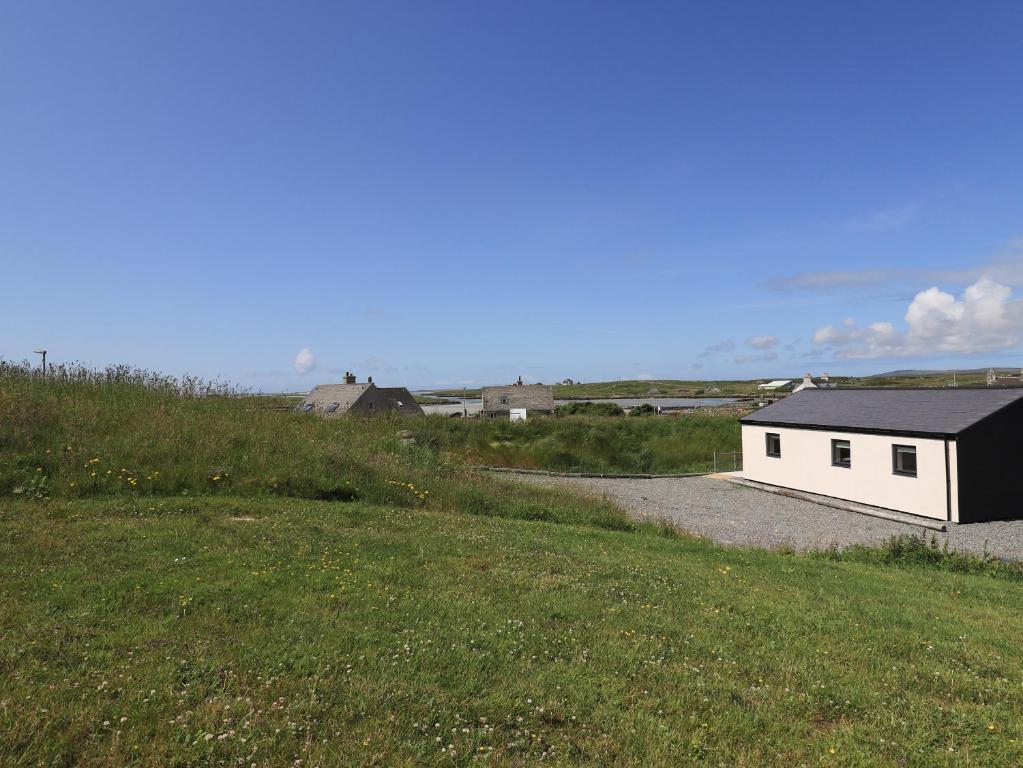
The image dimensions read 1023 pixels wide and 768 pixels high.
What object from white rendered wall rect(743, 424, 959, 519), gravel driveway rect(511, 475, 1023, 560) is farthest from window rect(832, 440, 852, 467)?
gravel driveway rect(511, 475, 1023, 560)

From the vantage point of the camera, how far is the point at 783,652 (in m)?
6.14

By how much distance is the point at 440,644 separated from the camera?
18.3 ft

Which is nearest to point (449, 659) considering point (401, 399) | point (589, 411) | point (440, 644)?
point (440, 644)

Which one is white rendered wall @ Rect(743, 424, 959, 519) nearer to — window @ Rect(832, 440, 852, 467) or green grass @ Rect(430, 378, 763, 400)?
window @ Rect(832, 440, 852, 467)

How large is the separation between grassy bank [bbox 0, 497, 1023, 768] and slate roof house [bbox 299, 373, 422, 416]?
39668mm

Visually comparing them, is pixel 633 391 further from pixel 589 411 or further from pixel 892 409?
pixel 892 409

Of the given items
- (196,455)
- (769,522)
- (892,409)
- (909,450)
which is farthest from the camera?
(892,409)

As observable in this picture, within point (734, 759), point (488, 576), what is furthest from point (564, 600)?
point (734, 759)

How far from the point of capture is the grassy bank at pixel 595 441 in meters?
37.5

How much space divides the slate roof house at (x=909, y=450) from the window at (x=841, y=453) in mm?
38

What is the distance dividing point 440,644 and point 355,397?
149 ft

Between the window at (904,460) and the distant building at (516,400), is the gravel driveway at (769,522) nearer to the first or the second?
the window at (904,460)

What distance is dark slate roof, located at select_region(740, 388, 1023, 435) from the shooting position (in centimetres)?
2159

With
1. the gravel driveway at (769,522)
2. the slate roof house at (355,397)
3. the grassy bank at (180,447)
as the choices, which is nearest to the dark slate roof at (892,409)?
the gravel driveway at (769,522)
